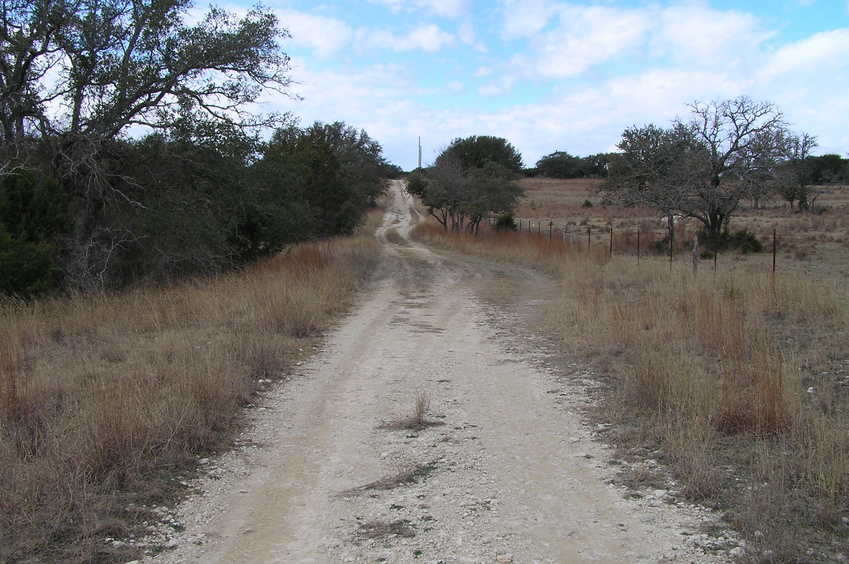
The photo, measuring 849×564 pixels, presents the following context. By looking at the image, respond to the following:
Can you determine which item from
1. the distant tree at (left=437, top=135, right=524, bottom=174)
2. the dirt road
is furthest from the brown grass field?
the distant tree at (left=437, top=135, right=524, bottom=174)

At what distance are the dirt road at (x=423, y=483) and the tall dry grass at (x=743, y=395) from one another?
397 millimetres

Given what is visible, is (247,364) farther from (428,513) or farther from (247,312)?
(428,513)

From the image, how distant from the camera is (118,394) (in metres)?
5.45

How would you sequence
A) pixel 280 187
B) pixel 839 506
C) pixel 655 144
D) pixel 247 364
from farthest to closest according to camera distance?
pixel 655 144, pixel 280 187, pixel 247 364, pixel 839 506

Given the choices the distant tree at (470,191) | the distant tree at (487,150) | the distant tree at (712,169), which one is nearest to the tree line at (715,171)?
the distant tree at (712,169)

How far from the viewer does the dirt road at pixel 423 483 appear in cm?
364

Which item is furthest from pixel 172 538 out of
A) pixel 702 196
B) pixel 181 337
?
pixel 702 196

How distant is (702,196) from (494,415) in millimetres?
18007

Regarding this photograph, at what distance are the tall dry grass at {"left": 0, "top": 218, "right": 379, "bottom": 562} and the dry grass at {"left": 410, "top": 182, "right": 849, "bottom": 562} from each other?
11.8 feet

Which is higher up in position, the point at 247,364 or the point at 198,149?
the point at 198,149

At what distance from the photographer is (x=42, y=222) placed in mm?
13656

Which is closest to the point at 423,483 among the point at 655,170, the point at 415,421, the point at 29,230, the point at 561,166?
the point at 415,421

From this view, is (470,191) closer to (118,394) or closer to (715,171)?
(715,171)

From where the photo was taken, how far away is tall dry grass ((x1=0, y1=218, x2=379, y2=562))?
3.81m
